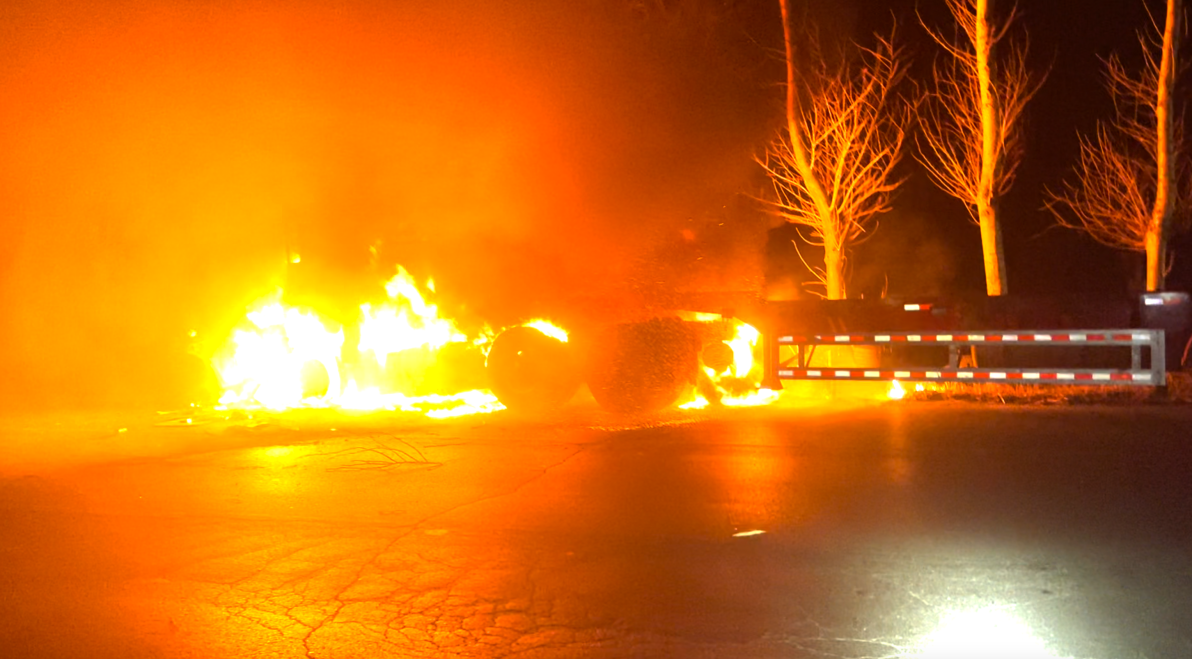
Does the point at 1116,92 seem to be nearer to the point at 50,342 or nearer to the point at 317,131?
the point at 317,131

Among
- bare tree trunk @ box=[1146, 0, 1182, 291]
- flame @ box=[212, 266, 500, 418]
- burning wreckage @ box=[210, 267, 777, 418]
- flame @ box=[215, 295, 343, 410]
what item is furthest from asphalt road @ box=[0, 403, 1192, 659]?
bare tree trunk @ box=[1146, 0, 1182, 291]

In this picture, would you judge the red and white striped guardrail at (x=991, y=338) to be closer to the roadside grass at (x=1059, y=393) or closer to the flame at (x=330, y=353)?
the roadside grass at (x=1059, y=393)

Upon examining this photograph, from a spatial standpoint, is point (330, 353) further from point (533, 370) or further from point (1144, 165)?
point (1144, 165)

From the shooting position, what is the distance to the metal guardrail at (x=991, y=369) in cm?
1235

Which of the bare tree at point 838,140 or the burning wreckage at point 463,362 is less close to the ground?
the bare tree at point 838,140

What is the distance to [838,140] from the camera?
17.2 meters

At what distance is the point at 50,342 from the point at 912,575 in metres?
19.2

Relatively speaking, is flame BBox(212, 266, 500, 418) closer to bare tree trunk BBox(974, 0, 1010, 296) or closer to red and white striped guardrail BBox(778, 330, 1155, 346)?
red and white striped guardrail BBox(778, 330, 1155, 346)

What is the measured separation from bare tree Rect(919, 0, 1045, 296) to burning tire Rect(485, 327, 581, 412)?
7156 millimetres

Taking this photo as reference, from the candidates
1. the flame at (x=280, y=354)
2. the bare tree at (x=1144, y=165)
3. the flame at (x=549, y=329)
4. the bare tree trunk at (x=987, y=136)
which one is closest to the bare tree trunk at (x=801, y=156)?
the bare tree trunk at (x=987, y=136)

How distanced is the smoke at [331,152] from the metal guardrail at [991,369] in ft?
12.6

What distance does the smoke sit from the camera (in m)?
17.7

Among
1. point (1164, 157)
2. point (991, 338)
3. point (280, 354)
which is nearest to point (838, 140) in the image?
point (1164, 157)

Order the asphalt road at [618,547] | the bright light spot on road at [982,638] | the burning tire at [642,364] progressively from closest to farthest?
the bright light spot on road at [982,638], the asphalt road at [618,547], the burning tire at [642,364]
